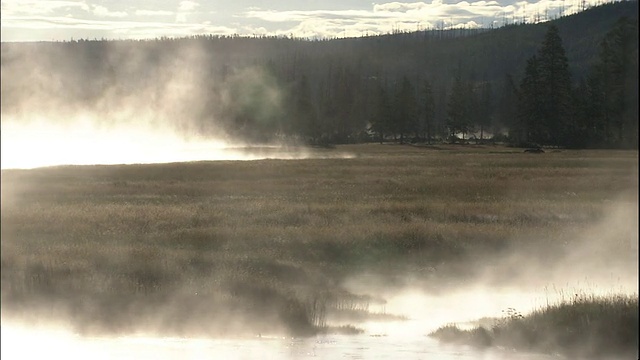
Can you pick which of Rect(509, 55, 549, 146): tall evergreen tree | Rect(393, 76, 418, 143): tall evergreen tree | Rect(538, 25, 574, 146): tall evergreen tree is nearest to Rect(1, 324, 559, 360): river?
Rect(538, 25, 574, 146): tall evergreen tree

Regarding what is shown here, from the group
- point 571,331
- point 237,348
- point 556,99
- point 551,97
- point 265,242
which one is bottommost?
point 237,348

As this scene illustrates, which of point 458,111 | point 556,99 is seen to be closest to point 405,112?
point 458,111

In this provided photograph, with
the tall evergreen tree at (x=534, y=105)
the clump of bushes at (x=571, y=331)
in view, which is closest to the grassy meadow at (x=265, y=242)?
the clump of bushes at (x=571, y=331)

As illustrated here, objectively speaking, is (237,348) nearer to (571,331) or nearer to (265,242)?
(571,331)

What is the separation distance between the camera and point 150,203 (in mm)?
39344

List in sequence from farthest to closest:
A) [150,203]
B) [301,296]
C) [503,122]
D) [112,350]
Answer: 1. [503,122]
2. [150,203]
3. [301,296]
4. [112,350]

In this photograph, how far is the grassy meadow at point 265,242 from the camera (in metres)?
21.8

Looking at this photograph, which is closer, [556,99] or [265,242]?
[265,242]

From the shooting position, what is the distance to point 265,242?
28812mm

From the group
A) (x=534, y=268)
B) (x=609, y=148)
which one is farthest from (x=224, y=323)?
(x=609, y=148)

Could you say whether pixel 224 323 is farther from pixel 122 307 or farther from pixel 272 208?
pixel 272 208

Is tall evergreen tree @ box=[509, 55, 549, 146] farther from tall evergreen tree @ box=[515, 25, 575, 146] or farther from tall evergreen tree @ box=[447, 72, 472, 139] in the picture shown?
tall evergreen tree @ box=[447, 72, 472, 139]

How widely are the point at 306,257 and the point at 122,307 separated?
7.62m

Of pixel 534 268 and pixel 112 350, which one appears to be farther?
pixel 534 268
